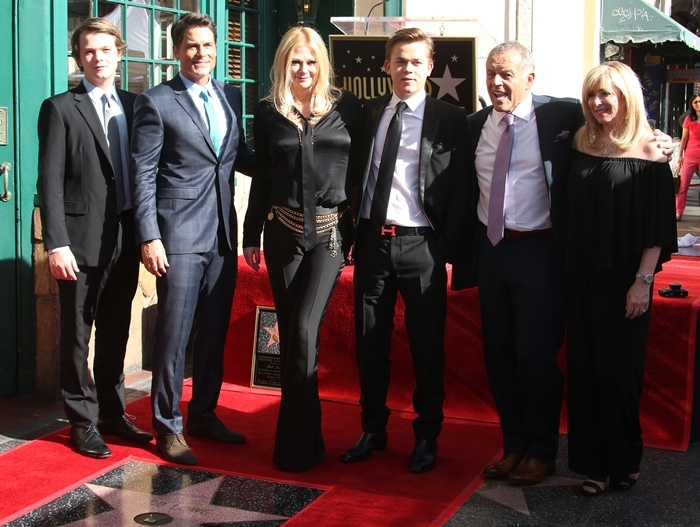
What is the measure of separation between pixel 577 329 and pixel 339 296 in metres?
1.68

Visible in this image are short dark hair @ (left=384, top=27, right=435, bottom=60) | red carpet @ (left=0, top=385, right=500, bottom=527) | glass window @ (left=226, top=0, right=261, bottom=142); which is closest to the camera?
red carpet @ (left=0, top=385, right=500, bottom=527)

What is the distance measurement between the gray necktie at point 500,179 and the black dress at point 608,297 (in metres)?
0.28

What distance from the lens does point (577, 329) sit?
4176 millimetres

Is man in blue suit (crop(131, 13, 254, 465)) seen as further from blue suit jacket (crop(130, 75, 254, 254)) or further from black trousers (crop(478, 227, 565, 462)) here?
black trousers (crop(478, 227, 565, 462))

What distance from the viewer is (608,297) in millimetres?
4062

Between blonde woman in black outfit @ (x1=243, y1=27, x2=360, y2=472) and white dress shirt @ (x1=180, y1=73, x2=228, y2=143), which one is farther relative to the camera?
white dress shirt @ (x1=180, y1=73, x2=228, y2=143)

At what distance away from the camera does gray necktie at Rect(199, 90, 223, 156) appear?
462 centimetres

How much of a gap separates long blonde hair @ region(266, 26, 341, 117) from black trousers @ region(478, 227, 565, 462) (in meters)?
0.93

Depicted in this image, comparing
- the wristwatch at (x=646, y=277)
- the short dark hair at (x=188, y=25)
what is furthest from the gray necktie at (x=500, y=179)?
the short dark hair at (x=188, y=25)

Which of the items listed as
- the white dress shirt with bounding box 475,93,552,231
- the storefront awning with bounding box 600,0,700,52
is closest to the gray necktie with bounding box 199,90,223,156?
the white dress shirt with bounding box 475,93,552,231

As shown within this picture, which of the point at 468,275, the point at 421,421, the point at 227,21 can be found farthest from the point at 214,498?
the point at 227,21

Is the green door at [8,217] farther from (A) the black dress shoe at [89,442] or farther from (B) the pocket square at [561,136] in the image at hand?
(B) the pocket square at [561,136]

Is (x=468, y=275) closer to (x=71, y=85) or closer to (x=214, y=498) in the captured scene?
(x=214, y=498)

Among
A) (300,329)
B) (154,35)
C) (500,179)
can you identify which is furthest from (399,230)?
(154,35)
